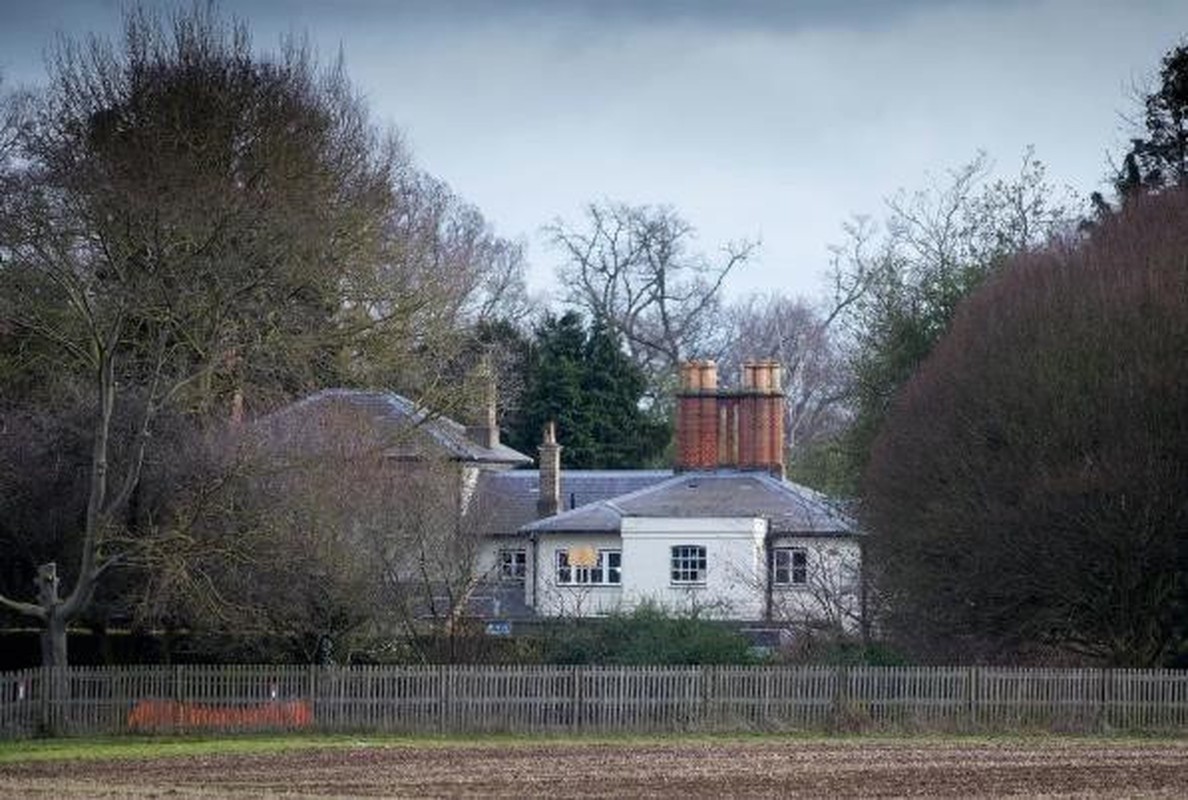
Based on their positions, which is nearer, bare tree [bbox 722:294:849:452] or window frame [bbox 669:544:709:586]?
window frame [bbox 669:544:709:586]

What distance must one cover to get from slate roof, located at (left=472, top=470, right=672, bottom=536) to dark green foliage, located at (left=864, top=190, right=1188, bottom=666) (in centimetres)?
1878

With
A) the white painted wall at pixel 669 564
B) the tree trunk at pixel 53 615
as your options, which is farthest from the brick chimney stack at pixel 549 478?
the tree trunk at pixel 53 615

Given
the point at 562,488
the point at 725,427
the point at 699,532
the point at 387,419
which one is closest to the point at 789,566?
the point at 699,532

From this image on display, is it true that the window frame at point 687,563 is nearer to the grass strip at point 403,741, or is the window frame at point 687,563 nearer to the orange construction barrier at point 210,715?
the grass strip at point 403,741

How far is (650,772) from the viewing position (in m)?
33.2

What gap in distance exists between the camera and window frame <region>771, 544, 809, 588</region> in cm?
6275

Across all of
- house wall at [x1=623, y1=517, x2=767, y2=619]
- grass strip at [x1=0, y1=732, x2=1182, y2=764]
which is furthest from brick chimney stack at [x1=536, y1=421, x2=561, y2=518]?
grass strip at [x1=0, y1=732, x2=1182, y2=764]

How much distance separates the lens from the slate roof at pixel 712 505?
63.1 metres

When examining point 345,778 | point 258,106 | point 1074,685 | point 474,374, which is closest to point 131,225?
point 258,106

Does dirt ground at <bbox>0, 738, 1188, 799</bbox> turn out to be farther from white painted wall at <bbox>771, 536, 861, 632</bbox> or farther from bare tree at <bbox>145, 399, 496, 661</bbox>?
white painted wall at <bbox>771, 536, 861, 632</bbox>

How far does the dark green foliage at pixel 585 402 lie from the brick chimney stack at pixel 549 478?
35.7 ft

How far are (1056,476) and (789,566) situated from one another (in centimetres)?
1819

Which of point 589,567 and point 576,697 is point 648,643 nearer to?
point 576,697

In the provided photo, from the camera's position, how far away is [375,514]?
4847cm
